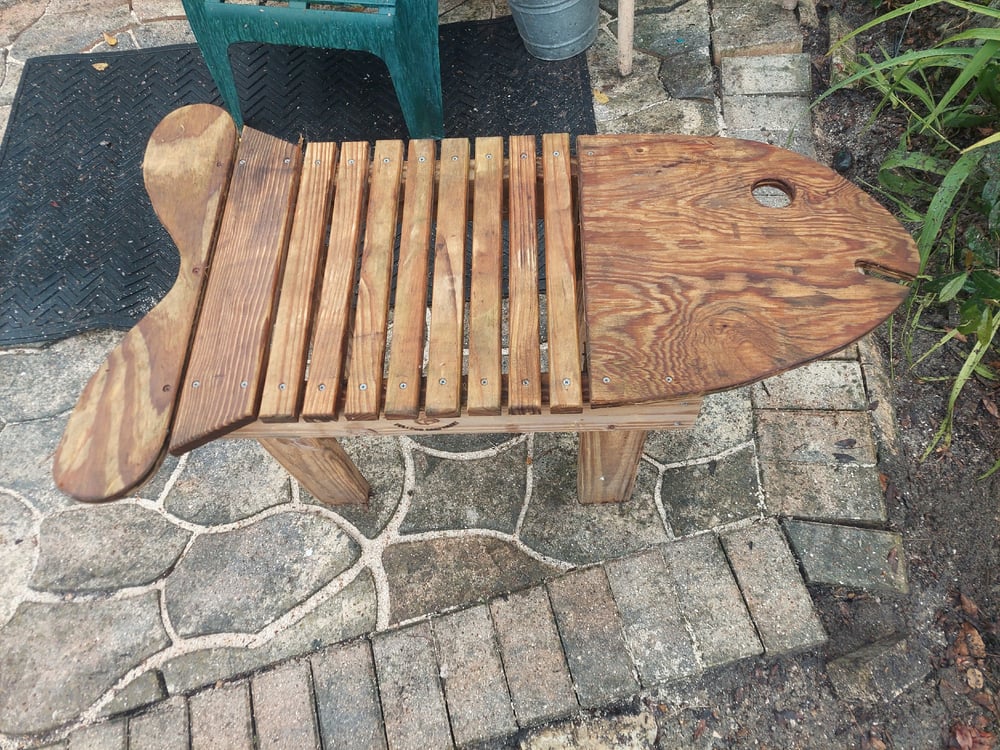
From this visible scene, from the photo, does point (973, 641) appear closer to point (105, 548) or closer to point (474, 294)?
point (474, 294)

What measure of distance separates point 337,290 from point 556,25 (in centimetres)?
194

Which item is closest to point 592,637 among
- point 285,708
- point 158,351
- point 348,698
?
point 348,698

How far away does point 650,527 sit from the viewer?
207 centimetres

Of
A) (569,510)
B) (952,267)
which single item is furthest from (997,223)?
(569,510)

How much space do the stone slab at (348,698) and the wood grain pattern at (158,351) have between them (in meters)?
0.83

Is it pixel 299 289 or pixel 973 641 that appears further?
pixel 973 641

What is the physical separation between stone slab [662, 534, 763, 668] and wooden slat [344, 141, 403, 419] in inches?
43.1

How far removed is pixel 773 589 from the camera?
1.92 meters

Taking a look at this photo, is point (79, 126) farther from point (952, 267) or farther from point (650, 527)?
point (952, 267)

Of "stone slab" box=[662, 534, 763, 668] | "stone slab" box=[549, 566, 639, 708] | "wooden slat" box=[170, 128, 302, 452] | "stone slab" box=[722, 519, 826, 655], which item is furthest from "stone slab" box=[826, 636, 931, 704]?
"wooden slat" box=[170, 128, 302, 452]

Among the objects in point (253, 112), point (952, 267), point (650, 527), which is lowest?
point (650, 527)

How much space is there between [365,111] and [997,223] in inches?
99.1

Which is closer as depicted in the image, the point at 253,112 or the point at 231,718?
the point at 231,718

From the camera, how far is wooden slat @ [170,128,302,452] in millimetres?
1501
